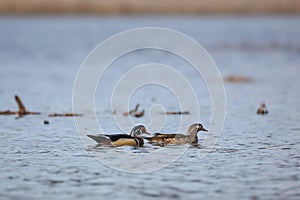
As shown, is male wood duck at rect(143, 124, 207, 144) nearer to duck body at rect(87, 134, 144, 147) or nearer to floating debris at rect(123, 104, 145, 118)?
duck body at rect(87, 134, 144, 147)

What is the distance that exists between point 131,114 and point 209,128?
2423 millimetres

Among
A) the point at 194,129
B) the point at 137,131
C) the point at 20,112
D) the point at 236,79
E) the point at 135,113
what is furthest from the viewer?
the point at 236,79

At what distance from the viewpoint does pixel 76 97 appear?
19812 millimetres

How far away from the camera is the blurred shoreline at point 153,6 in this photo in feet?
212

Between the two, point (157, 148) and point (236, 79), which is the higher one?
point (236, 79)

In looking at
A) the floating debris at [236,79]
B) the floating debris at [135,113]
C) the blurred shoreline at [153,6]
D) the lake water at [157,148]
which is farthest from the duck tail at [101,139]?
the blurred shoreline at [153,6]

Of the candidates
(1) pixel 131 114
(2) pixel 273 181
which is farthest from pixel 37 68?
(2) pixel 273 181

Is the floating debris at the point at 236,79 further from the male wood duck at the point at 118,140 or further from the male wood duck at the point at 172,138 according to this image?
the male wood duck at the point at 118,140

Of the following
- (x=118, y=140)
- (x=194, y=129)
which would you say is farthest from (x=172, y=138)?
(x=118, y=140)

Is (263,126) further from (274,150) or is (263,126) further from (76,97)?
(76,97)

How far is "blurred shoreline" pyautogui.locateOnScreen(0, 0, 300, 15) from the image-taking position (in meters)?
64.6

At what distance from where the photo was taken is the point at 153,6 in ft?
230

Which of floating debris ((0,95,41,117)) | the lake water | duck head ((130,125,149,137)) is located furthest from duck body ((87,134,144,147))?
floating debris ((0,95,41,117))

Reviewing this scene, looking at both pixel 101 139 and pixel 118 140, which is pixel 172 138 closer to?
pixel 118 140
